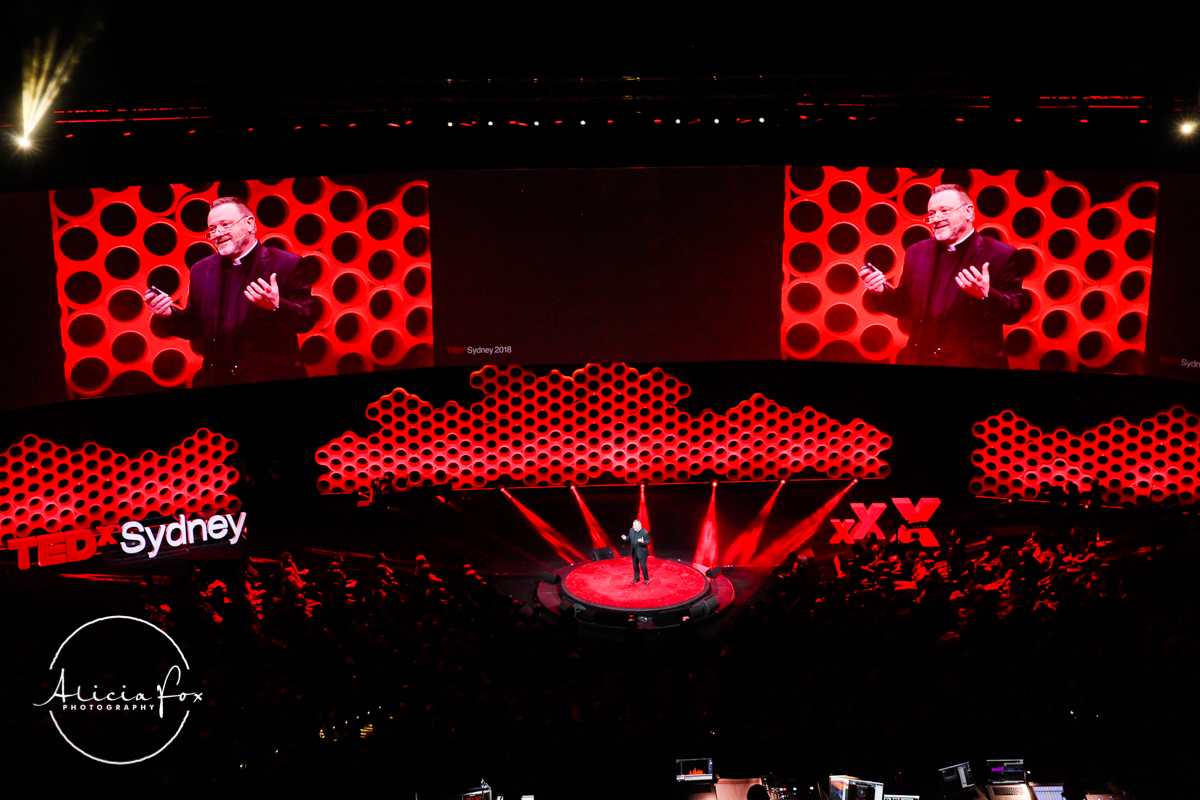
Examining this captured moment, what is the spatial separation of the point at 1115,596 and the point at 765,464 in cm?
735

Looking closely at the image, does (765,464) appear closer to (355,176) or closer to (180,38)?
(355,176)

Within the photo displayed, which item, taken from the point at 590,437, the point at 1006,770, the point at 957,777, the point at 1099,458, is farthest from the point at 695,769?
the point at 1099,458

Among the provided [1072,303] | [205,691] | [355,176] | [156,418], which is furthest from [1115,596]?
[156,418]

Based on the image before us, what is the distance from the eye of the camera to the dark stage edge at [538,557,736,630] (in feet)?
43.4

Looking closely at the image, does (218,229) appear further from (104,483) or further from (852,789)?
(852,789)

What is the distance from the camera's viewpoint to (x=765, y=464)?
18.3m

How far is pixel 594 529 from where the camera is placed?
16.5m

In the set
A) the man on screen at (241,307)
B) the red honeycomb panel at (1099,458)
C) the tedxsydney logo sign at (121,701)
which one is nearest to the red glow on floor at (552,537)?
the man on screen at (241,307)

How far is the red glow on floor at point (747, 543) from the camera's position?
15.4 meters

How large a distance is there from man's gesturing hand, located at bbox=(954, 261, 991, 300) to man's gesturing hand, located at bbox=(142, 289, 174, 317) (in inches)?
477

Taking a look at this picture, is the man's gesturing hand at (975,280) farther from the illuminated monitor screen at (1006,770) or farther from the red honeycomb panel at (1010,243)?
the illuminated monitor screen at (1006,770)

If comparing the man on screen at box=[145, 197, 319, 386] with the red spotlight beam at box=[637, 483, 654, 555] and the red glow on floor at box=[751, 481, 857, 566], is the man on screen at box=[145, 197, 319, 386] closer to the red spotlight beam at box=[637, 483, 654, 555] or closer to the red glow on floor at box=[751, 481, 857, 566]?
the red spotlight beam at box=[637, 483, 654, 555]

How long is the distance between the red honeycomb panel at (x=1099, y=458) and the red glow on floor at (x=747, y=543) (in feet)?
12.6

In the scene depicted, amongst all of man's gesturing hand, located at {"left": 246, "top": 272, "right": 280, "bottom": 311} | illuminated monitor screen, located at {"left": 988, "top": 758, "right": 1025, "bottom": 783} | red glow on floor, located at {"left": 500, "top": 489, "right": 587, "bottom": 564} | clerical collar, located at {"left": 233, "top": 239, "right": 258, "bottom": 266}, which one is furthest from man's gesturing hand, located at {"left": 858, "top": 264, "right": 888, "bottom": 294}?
illuminated monitor screen, located at {"left": 988, "top": 758, "right": 1025, "bottom": 783}
